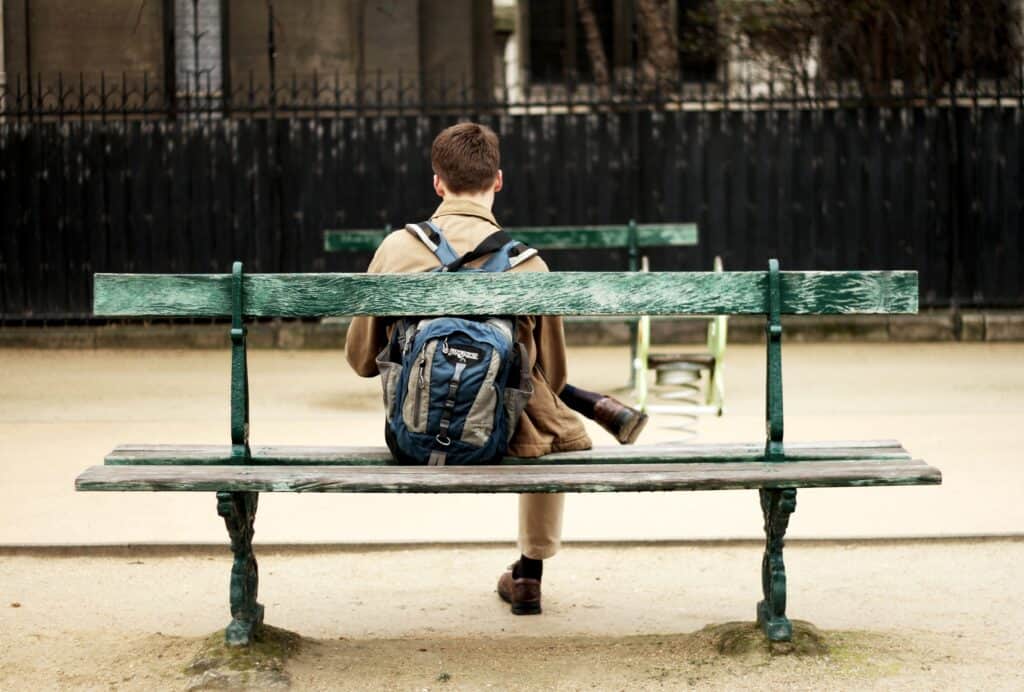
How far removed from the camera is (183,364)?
13.0 meters

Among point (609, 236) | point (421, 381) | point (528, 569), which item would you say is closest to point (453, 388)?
point (421, 381)

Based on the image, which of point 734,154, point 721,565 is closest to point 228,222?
point 734,154

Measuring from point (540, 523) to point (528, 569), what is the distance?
17 centimetres

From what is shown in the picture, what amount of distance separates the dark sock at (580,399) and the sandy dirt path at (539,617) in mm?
673

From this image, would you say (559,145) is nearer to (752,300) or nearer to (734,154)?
(734,154)

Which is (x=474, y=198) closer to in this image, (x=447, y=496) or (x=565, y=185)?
(x=447, y=496)

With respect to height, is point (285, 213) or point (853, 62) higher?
point (853, 62)

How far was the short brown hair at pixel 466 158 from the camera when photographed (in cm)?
490

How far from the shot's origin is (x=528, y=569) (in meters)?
5.15

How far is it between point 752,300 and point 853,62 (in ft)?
47.0

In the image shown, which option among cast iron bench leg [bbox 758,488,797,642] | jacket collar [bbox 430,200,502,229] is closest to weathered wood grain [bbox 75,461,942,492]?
cast iron bench leg [bbox 758,488,797,642]

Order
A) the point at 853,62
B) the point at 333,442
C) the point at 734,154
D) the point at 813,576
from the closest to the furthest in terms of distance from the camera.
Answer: the point at 813,576
the point at 333,442
the point at 734,154
the point at 853,62

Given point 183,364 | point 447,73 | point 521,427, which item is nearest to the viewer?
point 521,427

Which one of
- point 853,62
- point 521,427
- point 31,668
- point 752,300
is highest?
point 853,62
